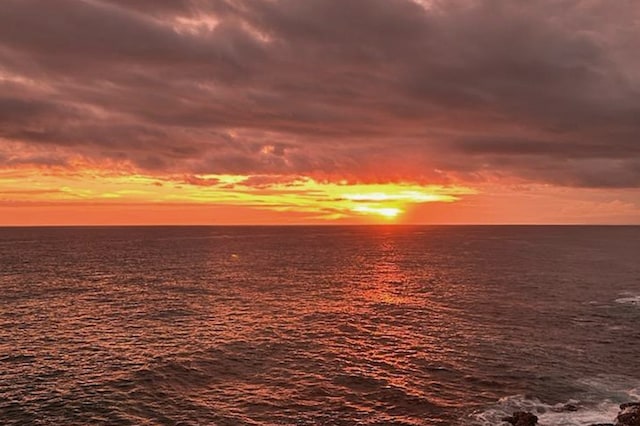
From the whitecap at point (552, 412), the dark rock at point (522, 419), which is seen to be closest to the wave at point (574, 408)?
the whitecap at point (552, 412)

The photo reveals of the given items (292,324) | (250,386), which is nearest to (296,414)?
(250,386)

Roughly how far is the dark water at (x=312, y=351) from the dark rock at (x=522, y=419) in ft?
4.23

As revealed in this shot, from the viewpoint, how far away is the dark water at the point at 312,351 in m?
45.6

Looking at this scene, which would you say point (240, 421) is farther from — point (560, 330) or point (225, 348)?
point (560, 330)

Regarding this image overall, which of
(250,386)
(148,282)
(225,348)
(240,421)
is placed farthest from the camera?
(148,282)

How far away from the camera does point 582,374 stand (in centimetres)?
5416

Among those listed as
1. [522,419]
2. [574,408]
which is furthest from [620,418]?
[522,419]

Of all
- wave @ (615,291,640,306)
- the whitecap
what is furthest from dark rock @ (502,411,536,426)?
wave @ (615,291,640,306)

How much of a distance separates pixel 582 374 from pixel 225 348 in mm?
38246

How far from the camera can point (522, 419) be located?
135 ft

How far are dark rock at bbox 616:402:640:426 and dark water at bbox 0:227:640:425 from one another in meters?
1.61

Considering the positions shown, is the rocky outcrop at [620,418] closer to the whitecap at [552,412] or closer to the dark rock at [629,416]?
→ the dark rock at [629,416]

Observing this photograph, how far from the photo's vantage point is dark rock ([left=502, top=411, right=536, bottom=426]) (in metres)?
40.8

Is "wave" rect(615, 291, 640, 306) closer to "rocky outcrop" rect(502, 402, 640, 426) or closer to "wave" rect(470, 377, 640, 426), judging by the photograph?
"wave" rect(470, 377, 640, 426)
